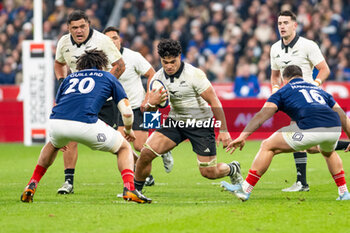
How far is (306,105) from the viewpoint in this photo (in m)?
8.44

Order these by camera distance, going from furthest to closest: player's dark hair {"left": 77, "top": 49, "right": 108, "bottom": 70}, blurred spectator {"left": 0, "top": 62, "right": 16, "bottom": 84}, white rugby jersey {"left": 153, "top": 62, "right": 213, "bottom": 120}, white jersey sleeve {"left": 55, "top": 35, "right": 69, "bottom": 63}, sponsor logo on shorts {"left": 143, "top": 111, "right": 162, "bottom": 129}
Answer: blurred spectator {"left": 0, "top": 62, "right": 16, "bottom": 84}, white jersey sleeve {"left": 55, "top": 35, "right": 69, "bottom": 63}, sponsor logo on shorts {"left": 143, "top": 111, "right": 162, "bottom": 129}, white rugby jersey {"left": 153, "top": 62, "right": 213, "bottom": 120}, player's dark hair {"left": 77, "top": 49, "right": 108, "bottom": 70}

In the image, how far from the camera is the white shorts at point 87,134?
8.22 m

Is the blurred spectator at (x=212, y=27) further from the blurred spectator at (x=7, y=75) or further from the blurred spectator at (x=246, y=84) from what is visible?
the blurred spectator at (x=246, y=84)

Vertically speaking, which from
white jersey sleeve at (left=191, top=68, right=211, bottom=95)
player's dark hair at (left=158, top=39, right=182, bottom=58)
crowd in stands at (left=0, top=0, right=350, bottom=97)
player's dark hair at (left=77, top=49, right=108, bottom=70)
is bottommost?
crowd in stands at (left=0, top=0, right=350, bottom=97)

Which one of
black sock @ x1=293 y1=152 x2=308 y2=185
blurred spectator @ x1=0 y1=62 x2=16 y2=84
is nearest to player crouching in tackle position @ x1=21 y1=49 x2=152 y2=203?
black sock @ x1=293 y1=152 x2=308 y2=185

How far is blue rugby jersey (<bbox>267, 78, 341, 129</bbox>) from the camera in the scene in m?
8.44

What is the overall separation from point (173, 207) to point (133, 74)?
4222mm

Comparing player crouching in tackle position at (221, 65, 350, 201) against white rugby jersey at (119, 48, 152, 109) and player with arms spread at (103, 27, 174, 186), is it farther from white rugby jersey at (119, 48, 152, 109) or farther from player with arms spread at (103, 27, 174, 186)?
white rugby jersey at (119, 48, 152, 109)

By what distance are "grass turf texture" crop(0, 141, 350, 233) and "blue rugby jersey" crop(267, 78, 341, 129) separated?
0.96 metres

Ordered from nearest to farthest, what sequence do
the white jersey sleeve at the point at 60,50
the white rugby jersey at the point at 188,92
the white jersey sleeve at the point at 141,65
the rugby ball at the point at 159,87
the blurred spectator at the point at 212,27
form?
the rugby ball at the point at 159,87, the white rugby jersey at the point at 188,92, the white jersey sleeve at the point at 60,50, the white jersey sleeve at the point at 141,65, the blurred spectator at the point at 212,27

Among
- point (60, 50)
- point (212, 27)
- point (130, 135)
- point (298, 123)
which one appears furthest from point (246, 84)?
point (130, 135)

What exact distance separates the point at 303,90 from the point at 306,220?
197cm

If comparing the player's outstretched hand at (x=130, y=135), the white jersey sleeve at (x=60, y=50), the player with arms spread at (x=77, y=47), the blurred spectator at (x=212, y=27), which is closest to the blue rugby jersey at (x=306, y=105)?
the player's outstretched hand at (x=130, y=135)

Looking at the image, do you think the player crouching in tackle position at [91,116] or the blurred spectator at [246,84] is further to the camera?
the blurred spectator at [246,84]
